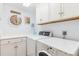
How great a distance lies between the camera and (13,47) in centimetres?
243

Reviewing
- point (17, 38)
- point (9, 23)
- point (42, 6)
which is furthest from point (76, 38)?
point (9, 23)

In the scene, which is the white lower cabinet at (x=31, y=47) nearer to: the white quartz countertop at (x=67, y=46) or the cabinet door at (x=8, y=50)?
the cabinet door at (x=8, y=50)

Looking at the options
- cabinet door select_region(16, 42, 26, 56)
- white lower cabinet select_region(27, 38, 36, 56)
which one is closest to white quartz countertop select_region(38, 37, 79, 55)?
white lower cabinet select_region(27, 38, 36, 56)

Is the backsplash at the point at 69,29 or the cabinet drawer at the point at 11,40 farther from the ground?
the backsplash at the point at 69,29

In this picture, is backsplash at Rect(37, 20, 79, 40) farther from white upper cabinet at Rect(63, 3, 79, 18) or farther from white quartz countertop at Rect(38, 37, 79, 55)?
white quartz countertop at Rect(38, 37, 79, 55)

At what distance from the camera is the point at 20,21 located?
11.8 ft

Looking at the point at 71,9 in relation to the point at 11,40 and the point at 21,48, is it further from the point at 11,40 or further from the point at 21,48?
the point at 21,48

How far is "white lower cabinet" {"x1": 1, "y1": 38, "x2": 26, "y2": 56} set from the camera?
7.25 feet

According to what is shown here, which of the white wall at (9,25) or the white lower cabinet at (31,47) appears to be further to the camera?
the white wall at (9,25)

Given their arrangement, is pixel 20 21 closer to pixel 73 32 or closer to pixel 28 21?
pixel 28 21

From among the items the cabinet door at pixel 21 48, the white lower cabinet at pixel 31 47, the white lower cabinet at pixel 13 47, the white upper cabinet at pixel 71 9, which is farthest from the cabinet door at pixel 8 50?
the white upper cabinet at pixel 71 9

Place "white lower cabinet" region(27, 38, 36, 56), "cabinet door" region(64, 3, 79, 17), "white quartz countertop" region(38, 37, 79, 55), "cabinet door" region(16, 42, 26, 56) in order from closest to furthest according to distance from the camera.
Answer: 1. "white quartz countertop" region(38, 37, 79, 55)
2. "cabinet door" region(64, 3, 79, 17)
3. "white lower cabinet" region(27, 38, 36, 56)
4. "cabinet door" region(16, 42, 26, 56)

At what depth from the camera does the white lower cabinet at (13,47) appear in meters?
2.21

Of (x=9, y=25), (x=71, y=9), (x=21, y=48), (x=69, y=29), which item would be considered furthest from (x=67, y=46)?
(x=9, y=25)
